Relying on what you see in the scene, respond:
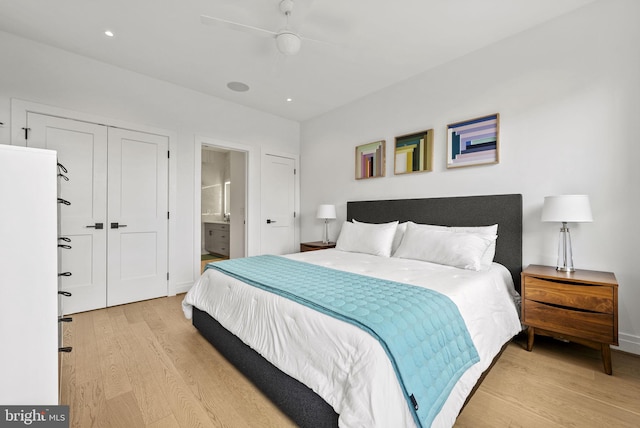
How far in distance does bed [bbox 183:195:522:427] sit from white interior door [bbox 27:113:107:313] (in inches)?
56.0

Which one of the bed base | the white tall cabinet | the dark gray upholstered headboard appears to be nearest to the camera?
the white tall cabinet

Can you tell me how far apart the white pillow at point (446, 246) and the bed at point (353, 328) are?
0.09 m

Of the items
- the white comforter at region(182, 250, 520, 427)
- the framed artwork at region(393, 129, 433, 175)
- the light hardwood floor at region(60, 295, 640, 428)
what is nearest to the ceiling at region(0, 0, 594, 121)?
the framed artwork at region(393, 129, 433, 175)

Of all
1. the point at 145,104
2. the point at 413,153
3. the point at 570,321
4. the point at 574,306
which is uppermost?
the point at 145,104

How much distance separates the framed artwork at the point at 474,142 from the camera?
2.77 m

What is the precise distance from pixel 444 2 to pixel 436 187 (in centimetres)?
174

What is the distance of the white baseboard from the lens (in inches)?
83.4

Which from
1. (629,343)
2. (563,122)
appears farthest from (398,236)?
(629,343)

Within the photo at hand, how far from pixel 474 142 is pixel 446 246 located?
3.98 feet

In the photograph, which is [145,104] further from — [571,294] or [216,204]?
[571,294]

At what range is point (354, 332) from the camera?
122cm

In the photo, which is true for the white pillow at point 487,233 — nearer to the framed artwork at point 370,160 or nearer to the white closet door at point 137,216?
the framed artwork at point 370,160

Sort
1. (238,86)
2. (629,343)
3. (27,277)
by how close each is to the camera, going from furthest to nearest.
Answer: (238,86) < (629,343) < (27,277)

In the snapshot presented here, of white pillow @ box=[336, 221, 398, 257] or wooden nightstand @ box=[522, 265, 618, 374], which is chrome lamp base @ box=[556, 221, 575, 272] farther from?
white pillow @ box=[336, 221, 398, 257]
